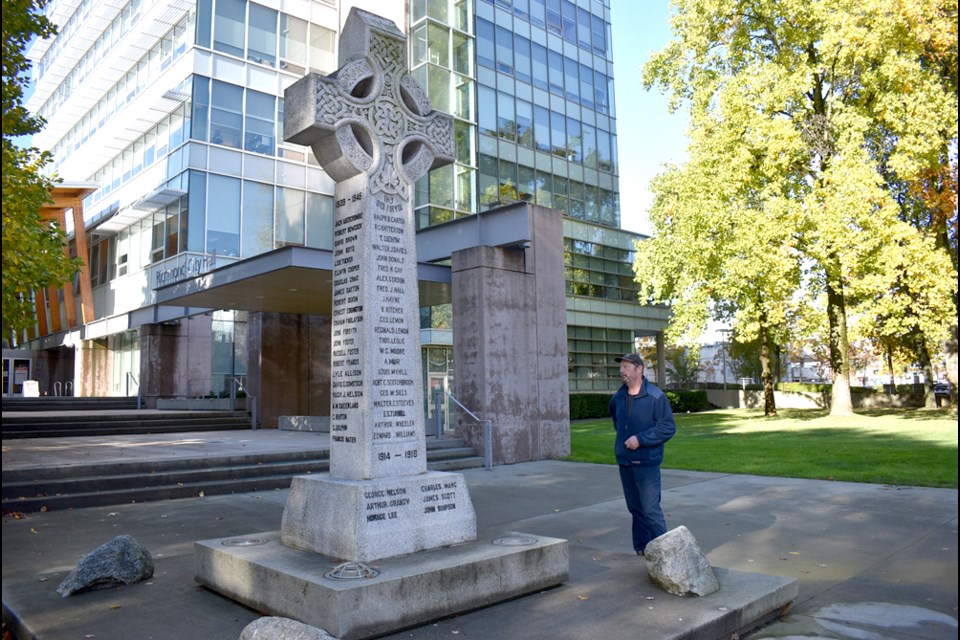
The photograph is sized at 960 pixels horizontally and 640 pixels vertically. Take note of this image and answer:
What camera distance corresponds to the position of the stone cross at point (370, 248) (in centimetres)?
574

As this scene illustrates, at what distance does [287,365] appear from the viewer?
22281mm

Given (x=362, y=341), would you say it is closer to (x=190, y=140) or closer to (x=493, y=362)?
(x=493, y=362)

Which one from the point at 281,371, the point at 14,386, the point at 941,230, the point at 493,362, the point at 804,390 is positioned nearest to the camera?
the point at 493,362

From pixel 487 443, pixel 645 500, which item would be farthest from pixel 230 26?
pixel 645 500

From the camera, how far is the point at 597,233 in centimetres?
4066

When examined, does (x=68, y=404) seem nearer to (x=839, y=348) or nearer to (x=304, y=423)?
(x=304, y=423)

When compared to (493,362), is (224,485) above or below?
below

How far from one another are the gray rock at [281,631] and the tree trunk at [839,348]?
992 inches

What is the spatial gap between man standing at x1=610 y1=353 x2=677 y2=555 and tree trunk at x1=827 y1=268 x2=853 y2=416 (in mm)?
21479

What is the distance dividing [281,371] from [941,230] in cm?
2366

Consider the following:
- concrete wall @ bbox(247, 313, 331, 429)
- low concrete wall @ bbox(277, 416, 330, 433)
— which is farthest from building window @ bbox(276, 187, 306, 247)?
low concrete wall @ bbox(277, 416, 330, 433)

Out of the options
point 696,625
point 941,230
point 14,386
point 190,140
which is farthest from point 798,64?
point 14,386

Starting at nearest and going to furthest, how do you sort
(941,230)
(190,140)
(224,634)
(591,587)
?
(224,634)
(591,587)
(941,230)
(190,140)

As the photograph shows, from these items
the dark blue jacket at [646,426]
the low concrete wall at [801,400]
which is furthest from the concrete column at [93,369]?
the low concrete wall at [801,400]
